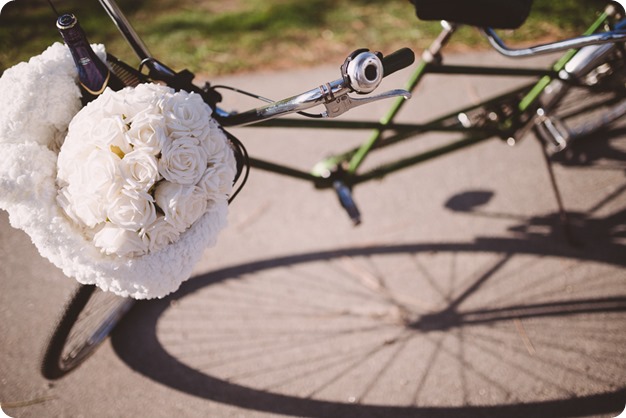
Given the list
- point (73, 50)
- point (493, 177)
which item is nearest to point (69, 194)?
point (73, 50)

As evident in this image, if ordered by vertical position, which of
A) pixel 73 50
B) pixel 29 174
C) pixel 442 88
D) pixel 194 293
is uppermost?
pixel 73 50

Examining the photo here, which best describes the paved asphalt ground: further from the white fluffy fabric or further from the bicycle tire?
the white fluffy fabric

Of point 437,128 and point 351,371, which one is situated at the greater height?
point 437,128

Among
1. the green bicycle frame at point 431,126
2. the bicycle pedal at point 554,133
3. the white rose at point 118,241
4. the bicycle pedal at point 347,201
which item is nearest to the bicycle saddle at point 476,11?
the green bicycle frame at point 431,126

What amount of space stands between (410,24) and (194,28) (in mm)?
1901

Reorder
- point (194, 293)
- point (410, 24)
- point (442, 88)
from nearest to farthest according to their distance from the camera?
1. point (194, 293)
2. point (442, 88)
3. point (410, 24)

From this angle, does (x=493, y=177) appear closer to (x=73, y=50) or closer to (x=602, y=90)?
(x=602, y=90)

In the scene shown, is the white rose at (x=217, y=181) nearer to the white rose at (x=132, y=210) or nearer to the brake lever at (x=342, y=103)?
the white rose at (x=132, y=210)

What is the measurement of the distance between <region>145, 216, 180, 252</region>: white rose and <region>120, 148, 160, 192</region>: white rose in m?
0.10

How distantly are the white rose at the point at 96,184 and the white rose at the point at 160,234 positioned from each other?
0.38ft

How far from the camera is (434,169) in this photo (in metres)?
2.58

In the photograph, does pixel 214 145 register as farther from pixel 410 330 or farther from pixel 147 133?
pixel 410 330

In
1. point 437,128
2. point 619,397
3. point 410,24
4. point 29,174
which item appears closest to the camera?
point 29,174

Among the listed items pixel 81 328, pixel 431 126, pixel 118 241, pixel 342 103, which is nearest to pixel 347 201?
pixel 431 126
